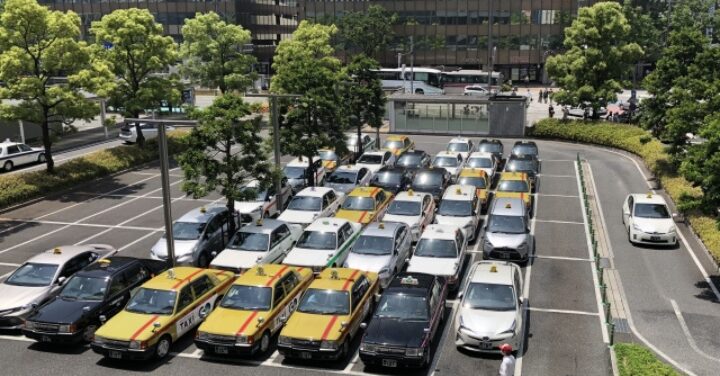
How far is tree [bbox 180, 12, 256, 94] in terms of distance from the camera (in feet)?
174

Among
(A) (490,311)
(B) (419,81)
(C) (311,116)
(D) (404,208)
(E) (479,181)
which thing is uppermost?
(B) (419,81)

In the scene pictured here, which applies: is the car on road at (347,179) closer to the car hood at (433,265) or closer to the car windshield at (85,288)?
the car hood at (433,265)

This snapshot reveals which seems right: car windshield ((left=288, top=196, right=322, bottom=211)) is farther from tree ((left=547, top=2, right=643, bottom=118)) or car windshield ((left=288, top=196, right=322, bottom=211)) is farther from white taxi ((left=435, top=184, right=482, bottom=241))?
tree ((left=547, top=2, right=643, bottom=118))

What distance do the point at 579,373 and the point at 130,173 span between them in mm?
30968

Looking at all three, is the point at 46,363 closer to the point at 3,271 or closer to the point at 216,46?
the point at 3,271

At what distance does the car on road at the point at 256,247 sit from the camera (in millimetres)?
21109

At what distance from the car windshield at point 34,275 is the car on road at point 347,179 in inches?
556

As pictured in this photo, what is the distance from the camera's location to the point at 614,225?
28516 mm

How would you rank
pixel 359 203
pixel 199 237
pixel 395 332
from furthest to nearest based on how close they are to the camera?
pixel 359 203 → pixel 199 237 → pixel 395 332

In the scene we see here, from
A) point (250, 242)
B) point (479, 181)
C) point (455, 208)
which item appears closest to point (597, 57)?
point (479, 181)

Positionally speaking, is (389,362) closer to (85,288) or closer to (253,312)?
(253,312)

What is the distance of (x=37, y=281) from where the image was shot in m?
19.1

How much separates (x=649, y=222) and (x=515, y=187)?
6.18 meters

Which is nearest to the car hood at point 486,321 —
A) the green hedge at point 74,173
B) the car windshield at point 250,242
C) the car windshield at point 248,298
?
the car windshield at point 248,298
